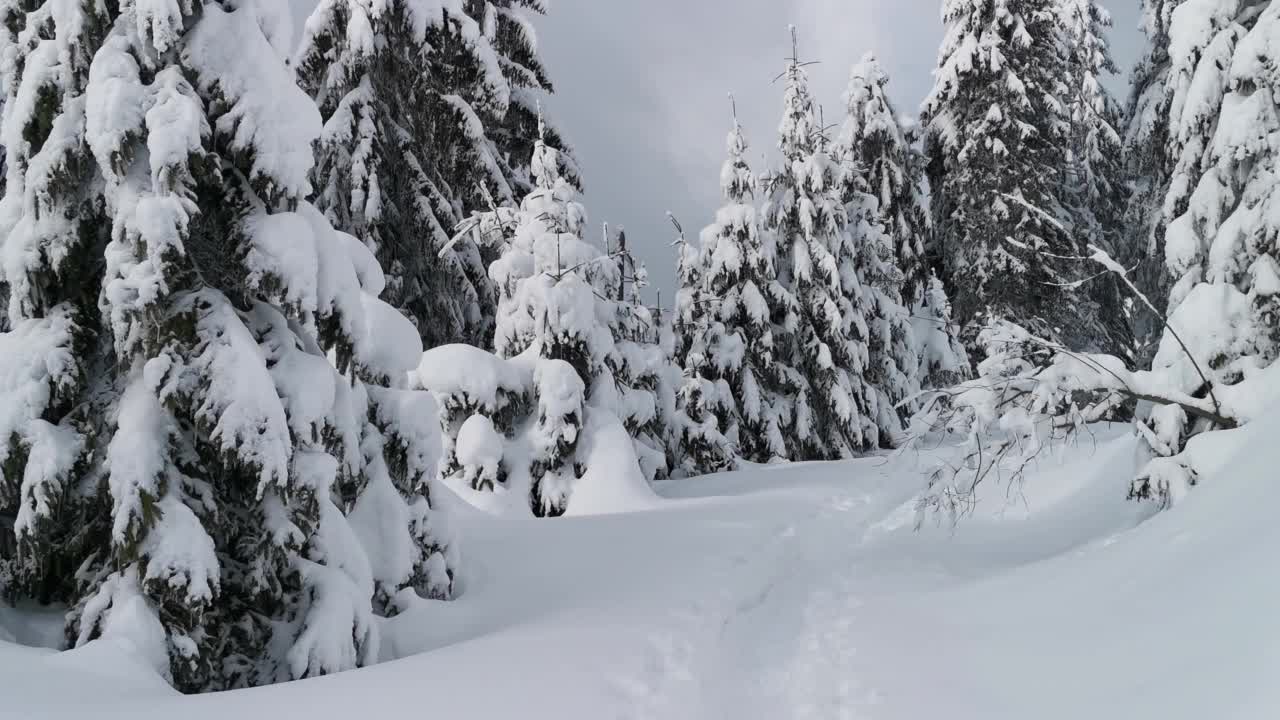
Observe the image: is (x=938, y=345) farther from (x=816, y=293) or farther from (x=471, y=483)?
(x=471, y=483)

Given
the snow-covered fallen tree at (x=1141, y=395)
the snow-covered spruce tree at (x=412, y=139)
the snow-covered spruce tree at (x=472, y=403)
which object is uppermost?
the snow-covered spruce tree at (x=412, y=139)

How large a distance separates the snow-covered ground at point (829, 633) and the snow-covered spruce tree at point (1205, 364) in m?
0.66

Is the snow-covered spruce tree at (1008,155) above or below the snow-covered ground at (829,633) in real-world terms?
above

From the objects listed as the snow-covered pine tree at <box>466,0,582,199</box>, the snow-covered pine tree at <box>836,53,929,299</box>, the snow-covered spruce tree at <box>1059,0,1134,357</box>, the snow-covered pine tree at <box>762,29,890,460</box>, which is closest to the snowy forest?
the snow-covered pine tree at <box>466,0,582,199</box>

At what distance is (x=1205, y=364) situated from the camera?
6.59 m

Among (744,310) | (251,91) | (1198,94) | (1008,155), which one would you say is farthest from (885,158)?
(251,91)

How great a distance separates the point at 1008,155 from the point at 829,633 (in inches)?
773

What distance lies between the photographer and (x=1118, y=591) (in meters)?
4.31

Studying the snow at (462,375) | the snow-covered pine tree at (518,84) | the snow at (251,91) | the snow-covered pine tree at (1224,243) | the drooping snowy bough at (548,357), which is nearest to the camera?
the snow at (251,91)

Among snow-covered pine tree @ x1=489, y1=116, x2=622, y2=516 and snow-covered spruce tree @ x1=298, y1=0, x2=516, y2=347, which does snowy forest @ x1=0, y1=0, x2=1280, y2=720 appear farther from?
snow-covered spruce tree @ x1=298, y1=0, x2=516, y2=347

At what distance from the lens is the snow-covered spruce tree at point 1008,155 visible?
70.3 ft

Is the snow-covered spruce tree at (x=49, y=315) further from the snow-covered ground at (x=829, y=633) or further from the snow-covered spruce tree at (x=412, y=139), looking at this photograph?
the snow-covered spruce tree at (x=412, y=139)

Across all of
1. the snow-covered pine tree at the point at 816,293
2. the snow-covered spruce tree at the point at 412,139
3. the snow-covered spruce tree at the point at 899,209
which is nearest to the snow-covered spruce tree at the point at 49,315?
the snow-covered spruce tree at the point at 412,139

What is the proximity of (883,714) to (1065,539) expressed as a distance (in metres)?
4.11
